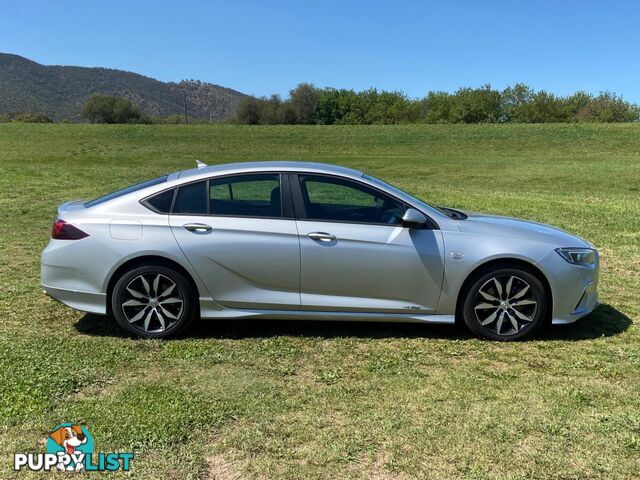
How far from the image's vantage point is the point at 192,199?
469 cm

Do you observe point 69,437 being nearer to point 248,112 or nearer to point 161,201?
point 161,201

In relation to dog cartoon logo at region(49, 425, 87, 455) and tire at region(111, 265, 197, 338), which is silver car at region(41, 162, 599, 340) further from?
dog cartoon logo at region(49, 425, 87, 455)

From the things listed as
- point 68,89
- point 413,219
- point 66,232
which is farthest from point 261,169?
point 68,89

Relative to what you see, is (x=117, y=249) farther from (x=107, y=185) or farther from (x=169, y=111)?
(x=169, y=111)

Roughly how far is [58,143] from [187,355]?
3918 centimetres

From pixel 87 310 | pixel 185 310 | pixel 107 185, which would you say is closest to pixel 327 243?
pixel 185 310

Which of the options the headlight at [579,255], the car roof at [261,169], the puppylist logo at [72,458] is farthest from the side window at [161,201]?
the headlight at [579,255]

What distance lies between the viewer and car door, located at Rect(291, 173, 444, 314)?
453 centimetres

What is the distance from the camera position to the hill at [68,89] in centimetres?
10231

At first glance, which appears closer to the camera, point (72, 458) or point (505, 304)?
point (72, 458)

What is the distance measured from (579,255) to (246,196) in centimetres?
284

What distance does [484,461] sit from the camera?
2.89 metres

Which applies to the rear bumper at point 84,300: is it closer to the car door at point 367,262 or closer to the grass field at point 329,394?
the grass field at point 329,394

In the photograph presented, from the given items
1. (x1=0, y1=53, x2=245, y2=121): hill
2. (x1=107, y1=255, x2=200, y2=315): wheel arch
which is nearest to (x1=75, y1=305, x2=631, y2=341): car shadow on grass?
(x1=107, y1=255, x2=200, y2=315): wheel arch
